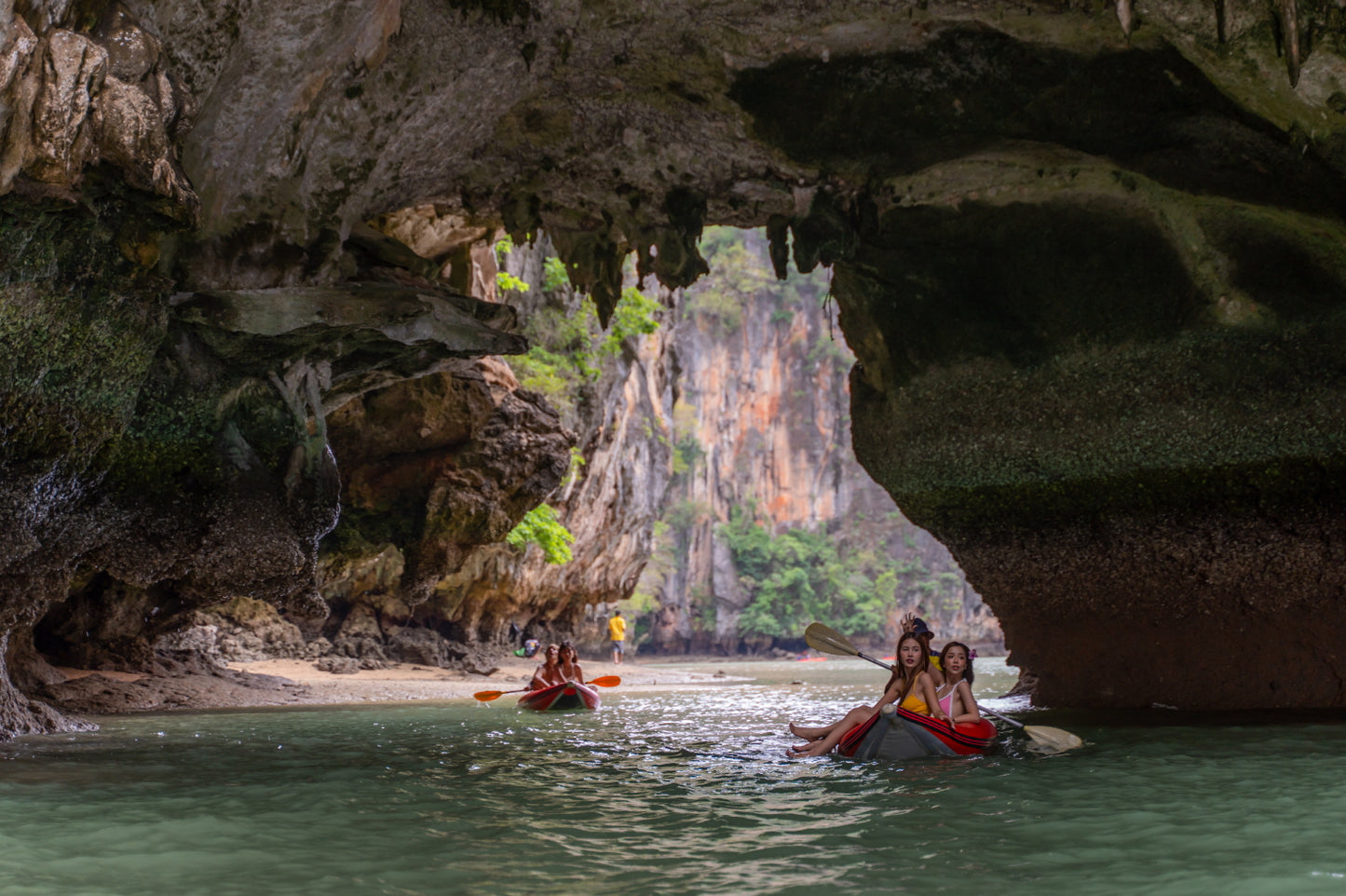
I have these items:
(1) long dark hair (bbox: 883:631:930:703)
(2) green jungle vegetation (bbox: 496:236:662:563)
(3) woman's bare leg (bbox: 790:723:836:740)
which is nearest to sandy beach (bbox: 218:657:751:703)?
(2) green jungle vegetation (bbox: 496:236:662:563)

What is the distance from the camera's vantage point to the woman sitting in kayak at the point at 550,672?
13.1m

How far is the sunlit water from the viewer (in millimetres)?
3525

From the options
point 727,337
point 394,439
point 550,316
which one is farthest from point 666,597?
point 394,439

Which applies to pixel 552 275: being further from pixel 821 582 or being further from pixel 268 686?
pixel 821 582

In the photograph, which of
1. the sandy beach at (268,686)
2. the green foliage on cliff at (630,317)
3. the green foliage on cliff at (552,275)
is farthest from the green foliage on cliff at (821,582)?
the green foliage on cliff at (552,275)

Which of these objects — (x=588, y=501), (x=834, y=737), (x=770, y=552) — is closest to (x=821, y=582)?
(x=770, y=552)

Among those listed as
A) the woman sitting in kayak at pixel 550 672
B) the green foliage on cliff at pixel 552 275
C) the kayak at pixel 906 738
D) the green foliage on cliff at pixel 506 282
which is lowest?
the woman sitting in kayak at pixel 550 672

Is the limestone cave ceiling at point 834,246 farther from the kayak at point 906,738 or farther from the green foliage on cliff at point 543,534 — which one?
the green foliage on cliff at point 543,534

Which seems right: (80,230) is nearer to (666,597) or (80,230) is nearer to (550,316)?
(550,316)

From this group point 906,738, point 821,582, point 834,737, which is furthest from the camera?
point 821,582

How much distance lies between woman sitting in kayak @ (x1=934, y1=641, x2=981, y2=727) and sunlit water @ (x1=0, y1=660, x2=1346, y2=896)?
46 cm

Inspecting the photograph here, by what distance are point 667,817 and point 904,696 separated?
280cm

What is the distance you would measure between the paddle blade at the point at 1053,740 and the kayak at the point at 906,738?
1.96 ft

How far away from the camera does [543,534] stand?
712 inches
